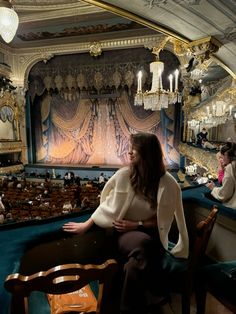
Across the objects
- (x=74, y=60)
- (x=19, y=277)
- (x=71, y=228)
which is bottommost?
(x=71, y=228)

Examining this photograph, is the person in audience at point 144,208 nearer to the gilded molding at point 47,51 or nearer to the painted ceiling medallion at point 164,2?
the painted ceiling medallion at point 164,2

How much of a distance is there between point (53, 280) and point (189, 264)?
1103 mm

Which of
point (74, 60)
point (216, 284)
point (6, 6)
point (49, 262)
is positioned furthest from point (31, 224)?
point (74, 60)

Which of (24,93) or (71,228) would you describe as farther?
(24,93)

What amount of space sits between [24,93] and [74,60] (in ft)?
11.1

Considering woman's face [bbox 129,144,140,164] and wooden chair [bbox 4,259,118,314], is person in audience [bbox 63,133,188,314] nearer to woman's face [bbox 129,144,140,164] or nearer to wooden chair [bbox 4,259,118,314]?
woman's face [bbox 129,144,140,164]

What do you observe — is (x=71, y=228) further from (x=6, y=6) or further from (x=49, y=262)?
(x=6, y=6)

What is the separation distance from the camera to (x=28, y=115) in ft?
47.5

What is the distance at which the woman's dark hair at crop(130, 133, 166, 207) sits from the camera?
5.31 feet

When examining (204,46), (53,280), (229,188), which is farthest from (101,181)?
(53,280)

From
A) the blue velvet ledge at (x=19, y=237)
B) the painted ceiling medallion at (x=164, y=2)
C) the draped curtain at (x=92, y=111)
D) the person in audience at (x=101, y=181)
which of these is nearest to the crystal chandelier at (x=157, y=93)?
the painted ceiling medallion at (x=164, y=2)

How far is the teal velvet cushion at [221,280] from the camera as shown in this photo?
1613 millimetres

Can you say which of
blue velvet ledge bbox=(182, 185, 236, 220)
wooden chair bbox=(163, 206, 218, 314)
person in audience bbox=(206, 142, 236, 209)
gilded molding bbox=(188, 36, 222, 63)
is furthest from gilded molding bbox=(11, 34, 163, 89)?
wooden chair bbox=(163, 206, 218, 314)

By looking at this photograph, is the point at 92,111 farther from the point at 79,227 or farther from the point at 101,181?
the point at 79,227
